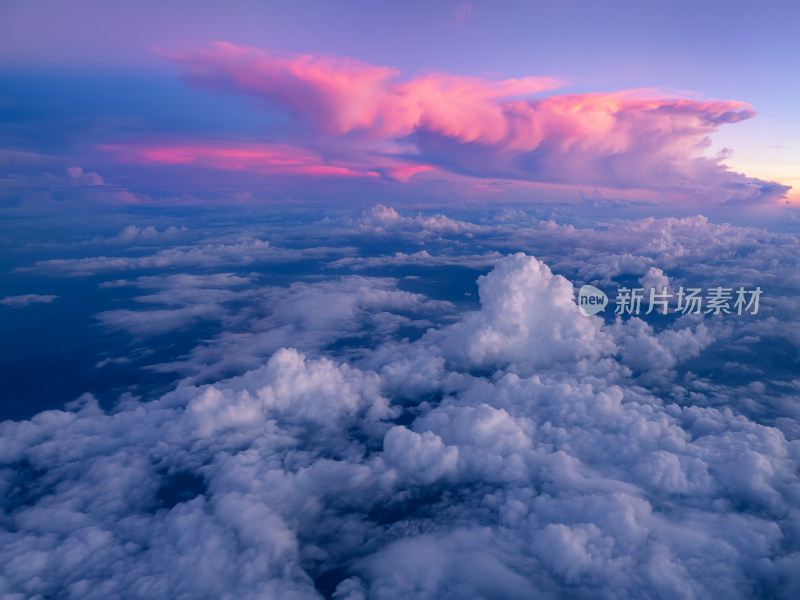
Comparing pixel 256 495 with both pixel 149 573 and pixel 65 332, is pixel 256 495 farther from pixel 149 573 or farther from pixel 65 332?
pixel 65 332

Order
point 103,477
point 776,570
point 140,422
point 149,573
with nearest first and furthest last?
point 776,570 < point 149,573 < point 103,477 < point 140,422

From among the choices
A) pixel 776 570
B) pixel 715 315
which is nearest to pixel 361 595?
pixel 776 570

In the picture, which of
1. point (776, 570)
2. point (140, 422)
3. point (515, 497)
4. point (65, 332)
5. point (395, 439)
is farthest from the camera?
point (65, 332)

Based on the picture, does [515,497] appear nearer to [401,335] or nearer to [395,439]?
[395,439]

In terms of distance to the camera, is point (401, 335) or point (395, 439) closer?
point (395, 439)

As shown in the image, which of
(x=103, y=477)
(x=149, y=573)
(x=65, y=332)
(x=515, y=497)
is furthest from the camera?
(x=65, y=332)

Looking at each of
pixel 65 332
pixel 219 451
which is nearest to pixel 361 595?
pixel 219 451

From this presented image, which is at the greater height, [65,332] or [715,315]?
[715,315]

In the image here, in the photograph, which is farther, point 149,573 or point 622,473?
point 622,473

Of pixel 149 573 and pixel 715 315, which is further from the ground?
pixel 715 315
